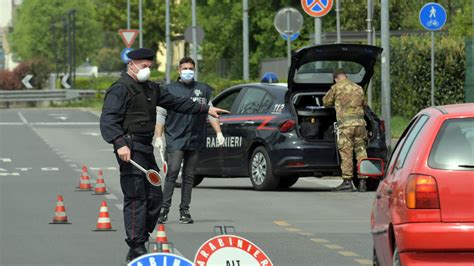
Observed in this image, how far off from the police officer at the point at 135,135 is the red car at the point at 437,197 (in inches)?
125

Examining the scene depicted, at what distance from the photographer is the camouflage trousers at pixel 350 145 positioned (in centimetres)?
2142

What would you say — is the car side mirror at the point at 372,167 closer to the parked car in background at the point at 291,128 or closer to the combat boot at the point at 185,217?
the combat boot at the point at 185,217

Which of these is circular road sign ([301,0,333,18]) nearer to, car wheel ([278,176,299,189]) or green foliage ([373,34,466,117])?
car wheel ([278,176,299,189])

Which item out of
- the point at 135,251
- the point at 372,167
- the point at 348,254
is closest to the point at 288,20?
the point at 348,254

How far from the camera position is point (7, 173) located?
86.5 feet

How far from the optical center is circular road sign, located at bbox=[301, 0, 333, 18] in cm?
2936

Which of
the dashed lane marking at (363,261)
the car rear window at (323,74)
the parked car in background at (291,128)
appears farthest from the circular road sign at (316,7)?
the dashed lane marking at (363,261)

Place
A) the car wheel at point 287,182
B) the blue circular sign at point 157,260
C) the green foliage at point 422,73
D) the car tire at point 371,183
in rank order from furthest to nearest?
the green foliage at point 422,73 < the car wheel at point 287,182 < the car tire at point 371,183 < the blue circular sign at point 157,260

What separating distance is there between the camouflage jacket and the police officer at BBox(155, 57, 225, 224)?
468 centimetres

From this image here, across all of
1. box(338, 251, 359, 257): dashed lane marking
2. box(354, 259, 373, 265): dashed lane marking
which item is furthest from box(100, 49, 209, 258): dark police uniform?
box(338, 251, 359, 257): dashed lane marking

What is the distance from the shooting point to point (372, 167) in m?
11.1

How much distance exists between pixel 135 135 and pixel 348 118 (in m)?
9.07

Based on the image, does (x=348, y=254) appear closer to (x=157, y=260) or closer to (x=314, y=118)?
(x=157, y=260)

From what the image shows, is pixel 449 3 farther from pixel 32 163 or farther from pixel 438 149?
pixel 438 149
